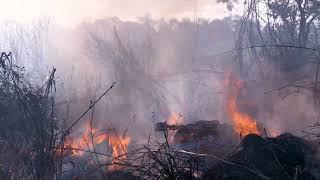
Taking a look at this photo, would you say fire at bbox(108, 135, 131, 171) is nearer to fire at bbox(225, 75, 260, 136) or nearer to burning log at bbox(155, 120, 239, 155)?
burning log at bbox(155, 120, 239, 155)

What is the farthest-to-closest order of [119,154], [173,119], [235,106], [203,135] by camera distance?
1. [173,119]
2. [235,106]
3. [203,135]
4. [119,154]

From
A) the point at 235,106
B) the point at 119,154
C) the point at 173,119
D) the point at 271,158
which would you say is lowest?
the point at 173,119

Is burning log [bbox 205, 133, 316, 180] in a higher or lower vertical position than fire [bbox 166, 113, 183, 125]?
higher

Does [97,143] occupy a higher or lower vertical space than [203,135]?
lower

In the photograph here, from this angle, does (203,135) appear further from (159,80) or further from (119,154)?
(159,80)

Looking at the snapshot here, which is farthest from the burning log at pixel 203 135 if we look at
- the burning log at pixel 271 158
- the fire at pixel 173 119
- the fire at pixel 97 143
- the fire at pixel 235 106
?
the fire at pixel 173 119

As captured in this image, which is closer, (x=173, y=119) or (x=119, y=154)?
(x=119, y=154)

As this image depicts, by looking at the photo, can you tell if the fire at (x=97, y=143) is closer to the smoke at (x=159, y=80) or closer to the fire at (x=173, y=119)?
the smoke at (x=159, y=80)

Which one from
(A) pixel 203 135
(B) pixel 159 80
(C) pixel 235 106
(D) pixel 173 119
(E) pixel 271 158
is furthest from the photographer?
(B) pixel 159 80

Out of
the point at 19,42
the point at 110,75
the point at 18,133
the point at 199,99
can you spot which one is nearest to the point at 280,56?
the point at 199,99

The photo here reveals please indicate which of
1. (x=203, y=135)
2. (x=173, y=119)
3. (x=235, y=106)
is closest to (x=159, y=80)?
(x=173, y=119)

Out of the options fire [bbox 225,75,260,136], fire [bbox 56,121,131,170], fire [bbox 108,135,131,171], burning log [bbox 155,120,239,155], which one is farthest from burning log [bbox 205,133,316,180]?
fire [bbox 225,75,260,136]

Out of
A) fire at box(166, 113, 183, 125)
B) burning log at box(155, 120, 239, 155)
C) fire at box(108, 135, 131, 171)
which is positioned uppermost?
fire at box(108, 135, 131, 171)

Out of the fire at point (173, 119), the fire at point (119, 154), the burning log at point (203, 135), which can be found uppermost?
the fire at point (119, 154)
